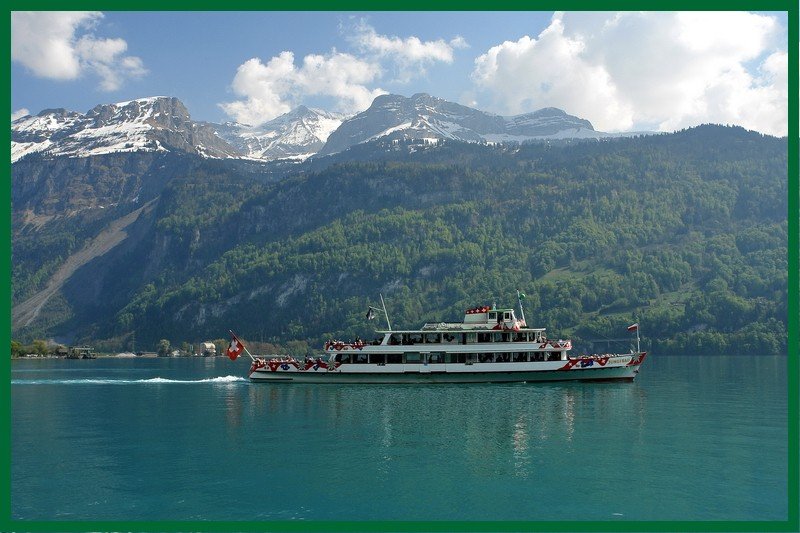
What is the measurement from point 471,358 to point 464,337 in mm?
3054

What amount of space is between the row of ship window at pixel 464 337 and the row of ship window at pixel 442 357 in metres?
1.79

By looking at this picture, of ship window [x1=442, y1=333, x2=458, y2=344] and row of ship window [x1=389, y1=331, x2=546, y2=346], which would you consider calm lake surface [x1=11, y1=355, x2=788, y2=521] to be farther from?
ship window [x1=442, y1=333, x2=458, y2=344]

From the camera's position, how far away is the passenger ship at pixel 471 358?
9600 centimetres

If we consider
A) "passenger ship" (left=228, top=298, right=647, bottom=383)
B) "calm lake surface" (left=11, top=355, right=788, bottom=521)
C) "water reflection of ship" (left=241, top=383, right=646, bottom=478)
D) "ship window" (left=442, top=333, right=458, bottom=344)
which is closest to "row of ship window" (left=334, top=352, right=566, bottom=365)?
"passenger ship" (left=228, top=298, right=647, bottom=383)

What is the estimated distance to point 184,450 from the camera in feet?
170

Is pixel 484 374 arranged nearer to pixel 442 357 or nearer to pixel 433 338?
pixel 442 357

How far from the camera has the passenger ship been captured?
96000mm

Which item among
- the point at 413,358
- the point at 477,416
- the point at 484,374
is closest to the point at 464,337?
the point at 484,374

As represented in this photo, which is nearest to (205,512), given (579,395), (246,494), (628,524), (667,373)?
(246,494)

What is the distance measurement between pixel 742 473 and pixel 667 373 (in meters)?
91.5

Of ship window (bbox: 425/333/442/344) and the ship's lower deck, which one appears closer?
the ship's lower deck

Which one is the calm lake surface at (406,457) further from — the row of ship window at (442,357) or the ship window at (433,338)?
the ship window at (433,338)

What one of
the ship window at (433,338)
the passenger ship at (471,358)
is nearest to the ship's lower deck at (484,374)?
the passenger ship at (471,358)

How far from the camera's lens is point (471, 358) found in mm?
97688
